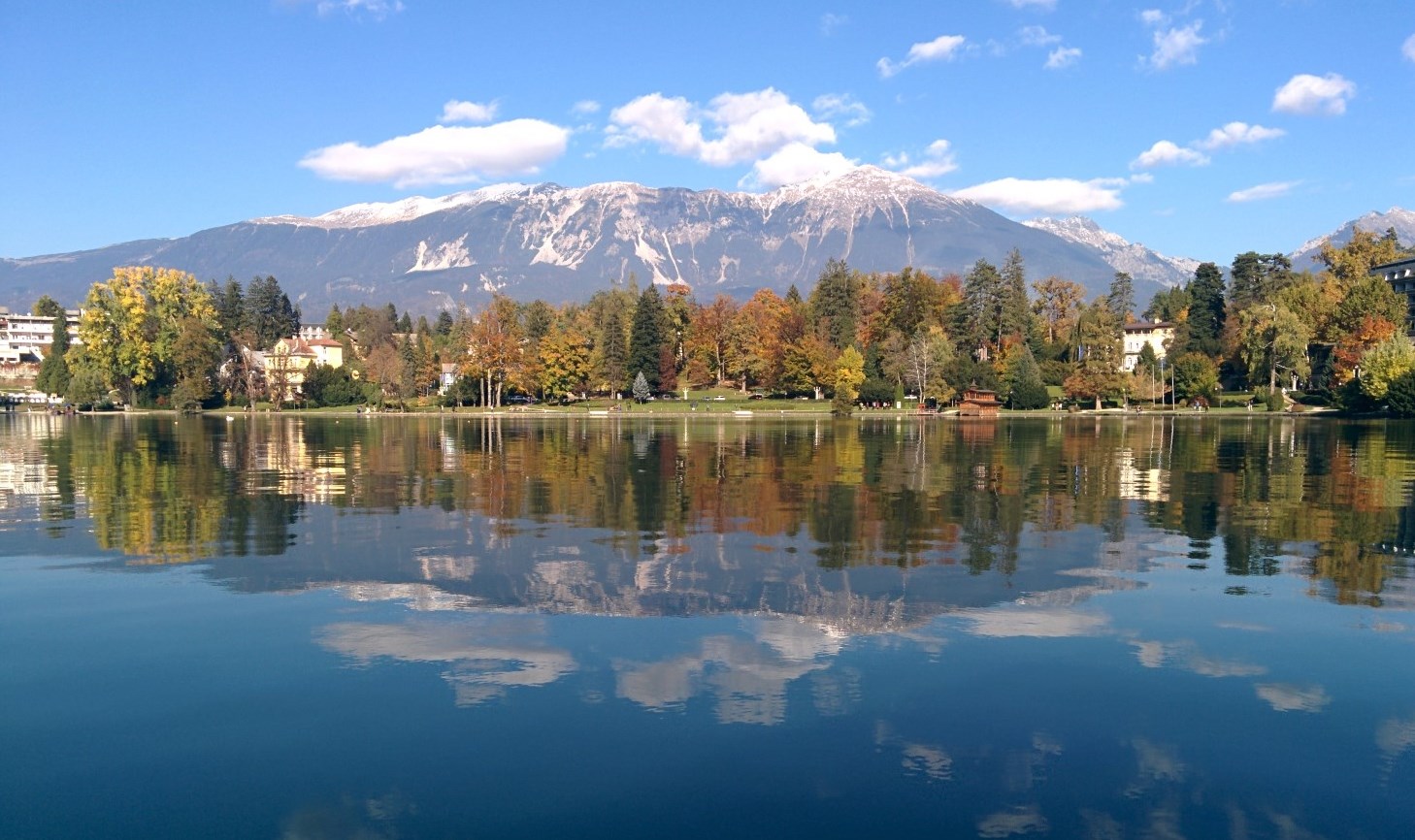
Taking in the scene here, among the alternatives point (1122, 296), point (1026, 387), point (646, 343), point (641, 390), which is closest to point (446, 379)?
point (646, 343)

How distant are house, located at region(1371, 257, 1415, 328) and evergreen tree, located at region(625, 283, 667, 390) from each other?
3854 inches

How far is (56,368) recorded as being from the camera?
142 metres

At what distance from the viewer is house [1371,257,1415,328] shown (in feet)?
442

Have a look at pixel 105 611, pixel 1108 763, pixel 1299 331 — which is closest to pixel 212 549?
pixel 105 611

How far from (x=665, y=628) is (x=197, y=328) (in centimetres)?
13521

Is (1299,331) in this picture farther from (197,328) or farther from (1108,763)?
(197,328)

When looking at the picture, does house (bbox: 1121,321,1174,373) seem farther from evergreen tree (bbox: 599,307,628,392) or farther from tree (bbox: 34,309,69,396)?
tree (bbox: 34,309,69,396)

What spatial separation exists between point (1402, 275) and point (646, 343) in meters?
105

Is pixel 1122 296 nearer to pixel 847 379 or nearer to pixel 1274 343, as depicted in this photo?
pixel 1274 343

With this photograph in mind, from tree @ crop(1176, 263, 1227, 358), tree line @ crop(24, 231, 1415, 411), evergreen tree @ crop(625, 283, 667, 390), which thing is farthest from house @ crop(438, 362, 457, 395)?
tree @ crop(1176, 263, 1227, 358)

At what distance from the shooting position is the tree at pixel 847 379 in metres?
116

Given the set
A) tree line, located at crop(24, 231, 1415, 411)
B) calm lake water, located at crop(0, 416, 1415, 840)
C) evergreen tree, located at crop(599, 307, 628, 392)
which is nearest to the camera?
calm lake water, located at crop(0, 416, 1415, 840)

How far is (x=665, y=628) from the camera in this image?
46.8ft

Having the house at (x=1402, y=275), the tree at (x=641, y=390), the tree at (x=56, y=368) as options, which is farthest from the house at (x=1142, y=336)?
the tree at (x=56, y=368)
